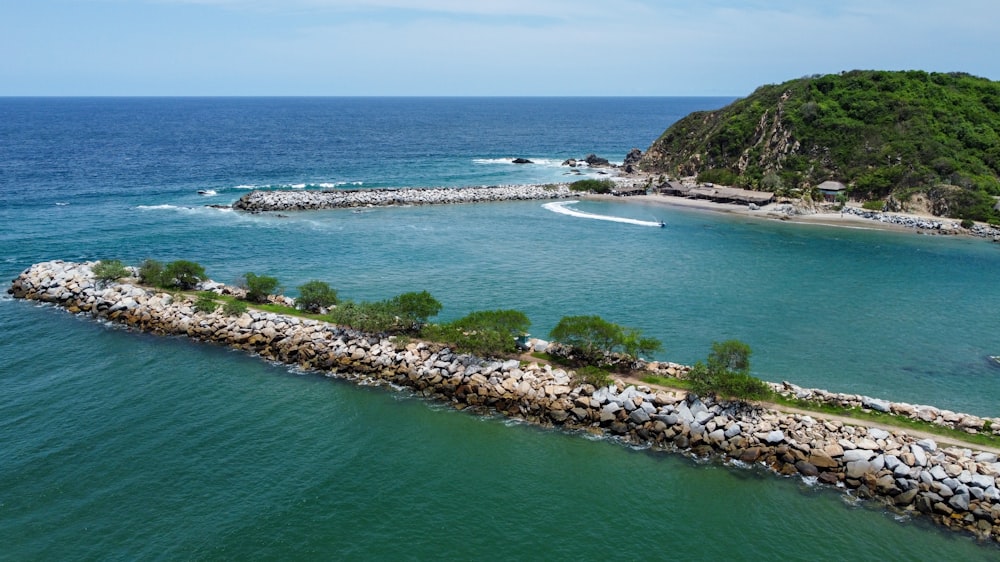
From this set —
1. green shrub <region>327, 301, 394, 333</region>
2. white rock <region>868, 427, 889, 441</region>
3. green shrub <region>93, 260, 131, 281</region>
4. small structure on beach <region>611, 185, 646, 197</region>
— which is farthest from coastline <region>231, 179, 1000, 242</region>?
white rock <region>868, 427, 889, 441</region>

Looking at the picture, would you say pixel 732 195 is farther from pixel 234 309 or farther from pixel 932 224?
pixel 234 309

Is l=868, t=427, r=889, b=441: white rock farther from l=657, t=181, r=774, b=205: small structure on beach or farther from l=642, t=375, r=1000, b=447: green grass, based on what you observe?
l=657, t=181, r=774, b=205: small structure on beach

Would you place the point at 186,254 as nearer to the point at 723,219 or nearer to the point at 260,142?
the point at 723,219

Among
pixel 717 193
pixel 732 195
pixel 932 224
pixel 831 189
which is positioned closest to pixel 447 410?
pixel 932 224

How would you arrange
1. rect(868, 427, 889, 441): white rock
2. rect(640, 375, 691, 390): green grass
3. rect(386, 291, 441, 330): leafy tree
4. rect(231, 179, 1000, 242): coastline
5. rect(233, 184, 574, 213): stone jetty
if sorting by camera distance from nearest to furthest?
rect(868, 427, 889, 441): white rock
rect(640, 375, 691, 390): green grass
rect(386, 291, 441, 330): leafy tree
rect(231, 179, 1000, 242): coastline
rect(233, 184, 574, 213): stone jetty

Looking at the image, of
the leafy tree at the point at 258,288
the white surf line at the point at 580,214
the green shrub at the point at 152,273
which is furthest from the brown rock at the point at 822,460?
the white surf line at the point at 580,214

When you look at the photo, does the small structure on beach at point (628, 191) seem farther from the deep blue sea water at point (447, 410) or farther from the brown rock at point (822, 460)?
the brown rock at point (822, 460)
